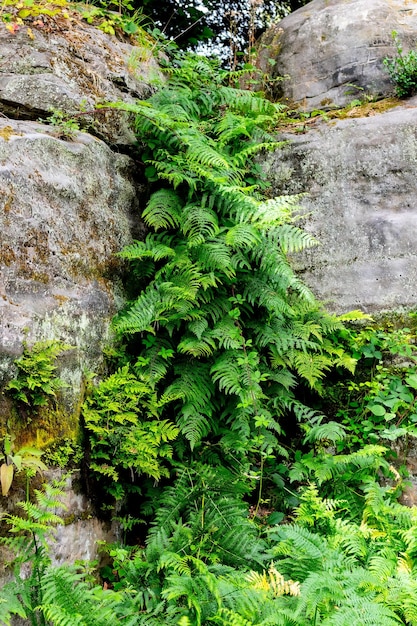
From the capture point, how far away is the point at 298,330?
166 inches

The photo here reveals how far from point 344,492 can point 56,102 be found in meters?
3.96

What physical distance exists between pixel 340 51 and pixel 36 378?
17.4 ft

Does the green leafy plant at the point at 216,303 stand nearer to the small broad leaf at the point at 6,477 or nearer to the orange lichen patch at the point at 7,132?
the orange lichen patch at the point at 7,132

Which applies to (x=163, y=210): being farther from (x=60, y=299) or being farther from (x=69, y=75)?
(x=69, y=75)

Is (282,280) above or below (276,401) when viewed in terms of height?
above

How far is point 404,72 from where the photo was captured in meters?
5.32

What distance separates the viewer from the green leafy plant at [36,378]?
2953 millimetres

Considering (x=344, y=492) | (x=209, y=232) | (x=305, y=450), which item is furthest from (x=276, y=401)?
(x=209, y=232)

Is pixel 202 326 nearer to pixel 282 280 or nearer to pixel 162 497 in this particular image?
pixel 282 280

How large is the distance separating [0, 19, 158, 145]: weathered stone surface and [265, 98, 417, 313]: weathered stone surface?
169 cm

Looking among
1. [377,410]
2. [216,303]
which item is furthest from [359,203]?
[377,410]

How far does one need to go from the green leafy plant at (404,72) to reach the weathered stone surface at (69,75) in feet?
9.06

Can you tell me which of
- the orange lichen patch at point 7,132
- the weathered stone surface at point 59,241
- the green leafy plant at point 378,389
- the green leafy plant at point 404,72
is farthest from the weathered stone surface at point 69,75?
the green leafy plant at point 378,389

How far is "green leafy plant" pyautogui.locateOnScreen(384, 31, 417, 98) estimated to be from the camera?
208 inches
